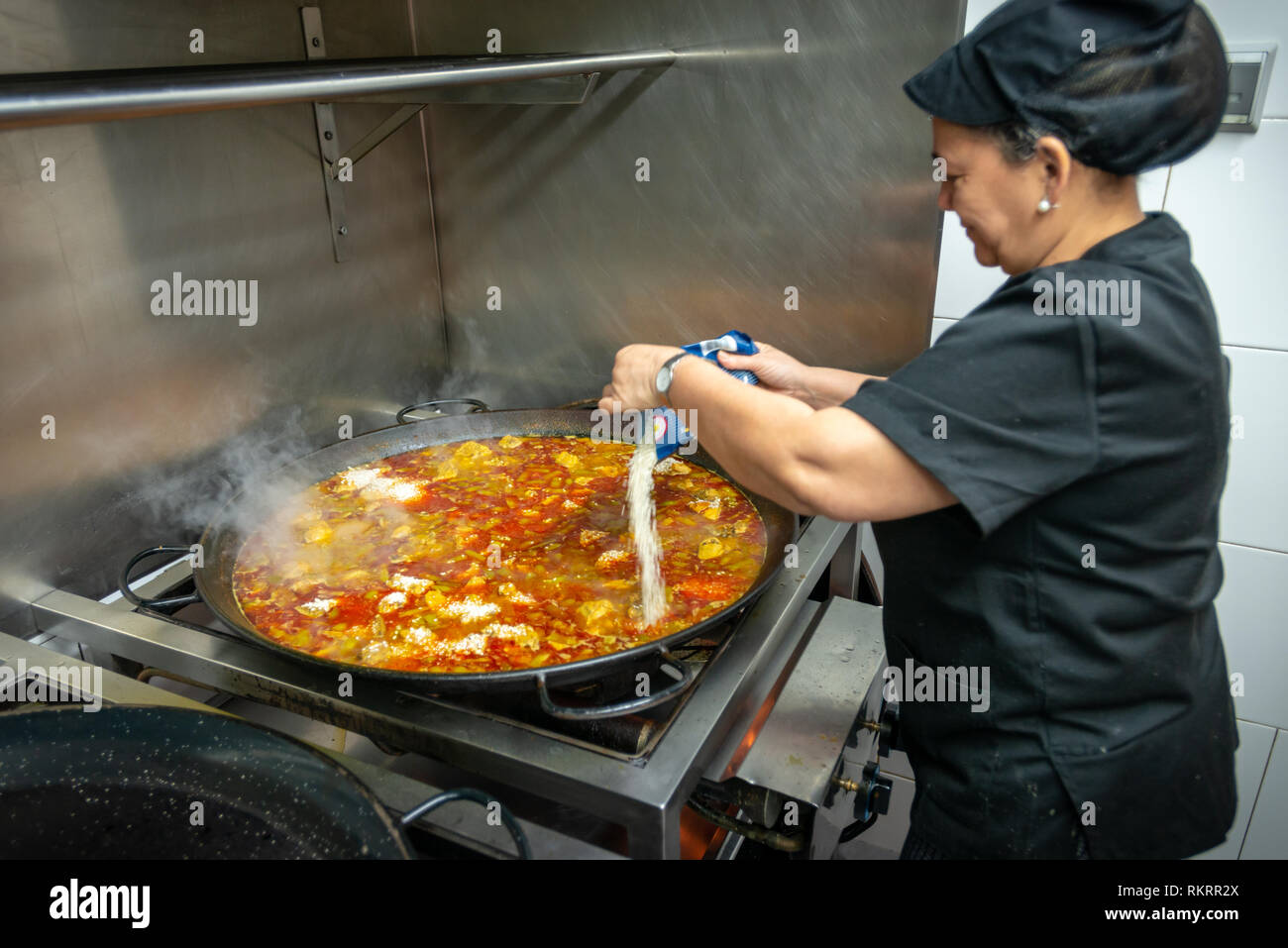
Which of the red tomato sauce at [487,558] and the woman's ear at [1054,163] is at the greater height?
the woman's ear at [1054,163]

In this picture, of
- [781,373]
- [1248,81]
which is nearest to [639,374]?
[781,373]

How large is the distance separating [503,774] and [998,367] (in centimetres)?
84

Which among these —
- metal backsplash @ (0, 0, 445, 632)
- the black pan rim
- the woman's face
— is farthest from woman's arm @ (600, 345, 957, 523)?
metal backsplash @ (0, 0, 445, 632)

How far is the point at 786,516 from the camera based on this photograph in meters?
1.78

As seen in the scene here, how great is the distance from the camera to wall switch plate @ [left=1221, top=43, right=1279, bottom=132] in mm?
1676

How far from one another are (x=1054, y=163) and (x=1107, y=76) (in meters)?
0.11

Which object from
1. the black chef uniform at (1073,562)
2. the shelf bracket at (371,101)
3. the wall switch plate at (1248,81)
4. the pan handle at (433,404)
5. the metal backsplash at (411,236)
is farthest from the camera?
the pan handle at (433,404)

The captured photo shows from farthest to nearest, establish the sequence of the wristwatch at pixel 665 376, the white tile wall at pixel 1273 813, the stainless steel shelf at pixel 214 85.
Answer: the white tile wall at pixel 1273 813 < the wristwatch at pixel 665 376 < the stainless steel shelf at pixel 214 85

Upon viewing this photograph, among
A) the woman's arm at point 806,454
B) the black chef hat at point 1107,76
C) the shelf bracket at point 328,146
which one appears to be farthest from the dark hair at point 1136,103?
the shelf bracket at point 328,146

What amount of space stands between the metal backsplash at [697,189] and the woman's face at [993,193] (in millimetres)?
779

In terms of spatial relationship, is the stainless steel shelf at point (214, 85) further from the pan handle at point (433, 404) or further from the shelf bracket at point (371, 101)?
the pan handle at point (433, 404)

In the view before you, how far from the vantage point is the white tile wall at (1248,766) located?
2096mm

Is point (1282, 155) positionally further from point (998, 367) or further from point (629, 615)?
point (629, 615)
